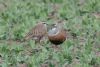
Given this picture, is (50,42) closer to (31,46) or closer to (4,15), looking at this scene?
(31,46)

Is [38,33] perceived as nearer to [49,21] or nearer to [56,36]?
[56,36]

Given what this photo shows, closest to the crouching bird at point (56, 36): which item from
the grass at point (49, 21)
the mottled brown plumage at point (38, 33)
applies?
the grass at point (49, 21)

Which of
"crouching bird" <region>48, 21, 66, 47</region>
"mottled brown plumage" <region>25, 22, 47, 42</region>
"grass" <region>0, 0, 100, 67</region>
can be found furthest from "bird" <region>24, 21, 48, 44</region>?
"crouching bird" <region>48, 21, 66, 47</region>

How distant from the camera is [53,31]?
9180 mm

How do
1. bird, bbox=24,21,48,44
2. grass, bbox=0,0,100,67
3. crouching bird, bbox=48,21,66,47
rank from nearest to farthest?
grass, bbox=0,0,100,67 < crouching bird, bbox=48,21,66,47 < bird, bbox=24,21,48,44

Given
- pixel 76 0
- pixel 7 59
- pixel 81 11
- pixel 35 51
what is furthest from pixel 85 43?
pixel 76 0

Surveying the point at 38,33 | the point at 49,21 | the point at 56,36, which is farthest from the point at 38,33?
the point at 49,21

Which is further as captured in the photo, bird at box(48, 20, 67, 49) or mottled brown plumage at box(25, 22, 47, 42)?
mottled brown plumage at box(25, 22, 47, 42)

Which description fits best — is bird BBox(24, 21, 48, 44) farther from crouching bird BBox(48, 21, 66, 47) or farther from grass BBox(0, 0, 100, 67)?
crouching bird BBox(48, 21, 66, 47)

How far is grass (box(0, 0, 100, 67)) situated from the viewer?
873 centimetres

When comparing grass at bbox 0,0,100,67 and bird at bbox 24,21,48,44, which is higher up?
bird at bbox 24,21,48,44

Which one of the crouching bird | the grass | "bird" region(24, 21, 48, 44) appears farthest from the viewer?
"bird" region(24, 21, 48, 44)

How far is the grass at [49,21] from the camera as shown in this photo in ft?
28.6

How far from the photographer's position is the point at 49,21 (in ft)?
37.4
